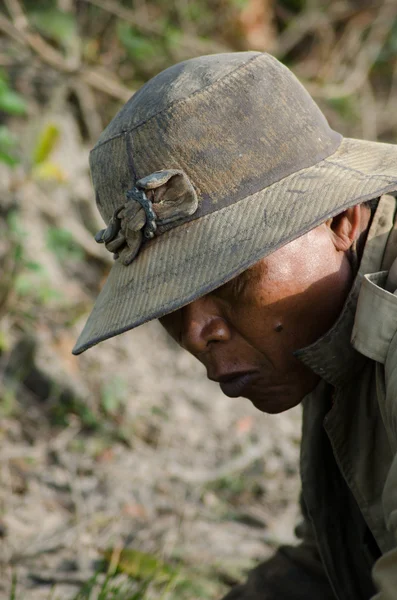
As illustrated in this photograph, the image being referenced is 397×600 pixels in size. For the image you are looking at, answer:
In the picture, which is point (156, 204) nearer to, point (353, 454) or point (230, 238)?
point (230, 238)

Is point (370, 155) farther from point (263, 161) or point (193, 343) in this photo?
point (193, 343)

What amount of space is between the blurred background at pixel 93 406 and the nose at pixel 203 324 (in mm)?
935

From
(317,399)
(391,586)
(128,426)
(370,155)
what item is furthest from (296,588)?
(128,426)

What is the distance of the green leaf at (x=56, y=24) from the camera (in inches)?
199

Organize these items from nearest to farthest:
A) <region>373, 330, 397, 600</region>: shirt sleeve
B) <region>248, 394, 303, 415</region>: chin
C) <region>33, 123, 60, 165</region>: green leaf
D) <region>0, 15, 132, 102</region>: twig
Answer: <region>373, 330, 397, 600</region>: shirt sleeve
<region>248, 394, 303, 415</region>: chin
<region>33, 123, 60, 165</region>: green leaf
<region>0, 15, 132, 102</region>: twig

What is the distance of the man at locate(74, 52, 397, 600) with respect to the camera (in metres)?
1.70

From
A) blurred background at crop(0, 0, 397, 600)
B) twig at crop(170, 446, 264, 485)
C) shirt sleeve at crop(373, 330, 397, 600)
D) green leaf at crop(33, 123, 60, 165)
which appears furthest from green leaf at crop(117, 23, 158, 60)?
shirt sleeve at crop(373, 330, 397, 600)

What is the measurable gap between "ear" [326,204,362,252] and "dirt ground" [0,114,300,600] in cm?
161

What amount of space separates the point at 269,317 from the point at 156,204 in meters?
0.37

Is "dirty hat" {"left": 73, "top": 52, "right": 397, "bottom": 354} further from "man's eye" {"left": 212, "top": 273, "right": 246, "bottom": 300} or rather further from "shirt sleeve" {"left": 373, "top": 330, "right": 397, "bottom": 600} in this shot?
"shirt sleeve" {"left": 373, "top": 330, "right": 397, "bottom": 600}

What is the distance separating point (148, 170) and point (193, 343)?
1.38 ft

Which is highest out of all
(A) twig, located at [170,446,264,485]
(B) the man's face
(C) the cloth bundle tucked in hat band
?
(C) the cloth bundle tucked in hat band

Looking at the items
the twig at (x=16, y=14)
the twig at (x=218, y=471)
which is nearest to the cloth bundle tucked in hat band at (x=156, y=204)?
the twig at (x=218, y=471)

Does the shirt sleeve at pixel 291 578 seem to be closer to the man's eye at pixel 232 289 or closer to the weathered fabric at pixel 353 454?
the weathered fabric at pixel 353 454
